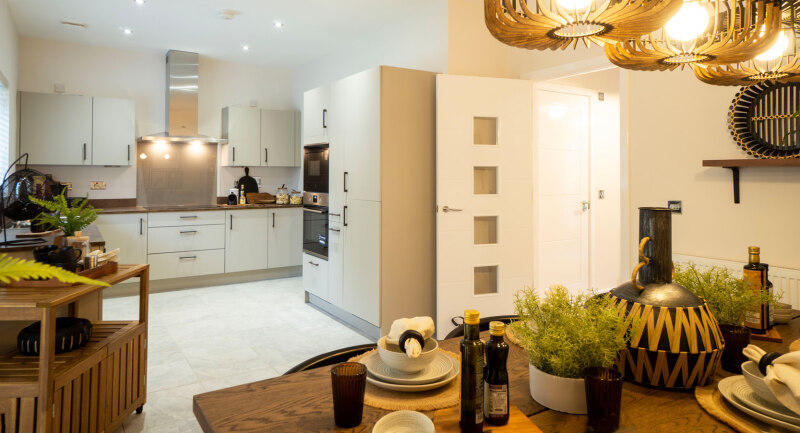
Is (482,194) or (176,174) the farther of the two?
(176,174)

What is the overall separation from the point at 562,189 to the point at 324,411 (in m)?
4.22

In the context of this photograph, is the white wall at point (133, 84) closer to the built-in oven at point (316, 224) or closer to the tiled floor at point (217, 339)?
the tiled floor at point (217, 339)

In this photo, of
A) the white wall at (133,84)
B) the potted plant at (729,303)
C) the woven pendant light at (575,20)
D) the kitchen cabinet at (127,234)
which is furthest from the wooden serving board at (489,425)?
the white wall at (133,84)

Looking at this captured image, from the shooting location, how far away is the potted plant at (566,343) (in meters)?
1.04

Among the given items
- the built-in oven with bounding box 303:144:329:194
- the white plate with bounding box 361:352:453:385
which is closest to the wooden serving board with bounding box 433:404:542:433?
the white plate with bounding box 361:352:453:385

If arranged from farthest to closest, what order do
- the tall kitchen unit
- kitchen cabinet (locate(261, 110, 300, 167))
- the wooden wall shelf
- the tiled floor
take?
1. kitchen cabinet (locate(261, 110, 300, 167))
2. the tall kitchen unit
3. the tiled floor
4. the wooden wall shelf

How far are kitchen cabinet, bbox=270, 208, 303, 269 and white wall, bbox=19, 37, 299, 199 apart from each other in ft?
2.72

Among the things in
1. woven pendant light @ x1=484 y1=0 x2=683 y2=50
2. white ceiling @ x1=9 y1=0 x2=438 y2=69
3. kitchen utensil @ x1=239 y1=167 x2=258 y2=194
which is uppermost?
white ceiling @ x1=9 y1=0 x2=438 y2=69

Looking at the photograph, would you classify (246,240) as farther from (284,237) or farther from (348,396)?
(348,396)

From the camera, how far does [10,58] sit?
183 inches

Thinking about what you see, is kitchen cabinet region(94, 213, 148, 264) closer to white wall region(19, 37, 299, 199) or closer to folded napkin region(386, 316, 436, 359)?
Result: white wall region(19, 37, 299, 199)

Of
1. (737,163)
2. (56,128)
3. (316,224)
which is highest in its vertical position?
(56,128)

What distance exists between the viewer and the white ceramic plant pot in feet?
3.48

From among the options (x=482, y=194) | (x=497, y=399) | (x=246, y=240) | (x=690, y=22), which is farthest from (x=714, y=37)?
(x=246, y=240)
